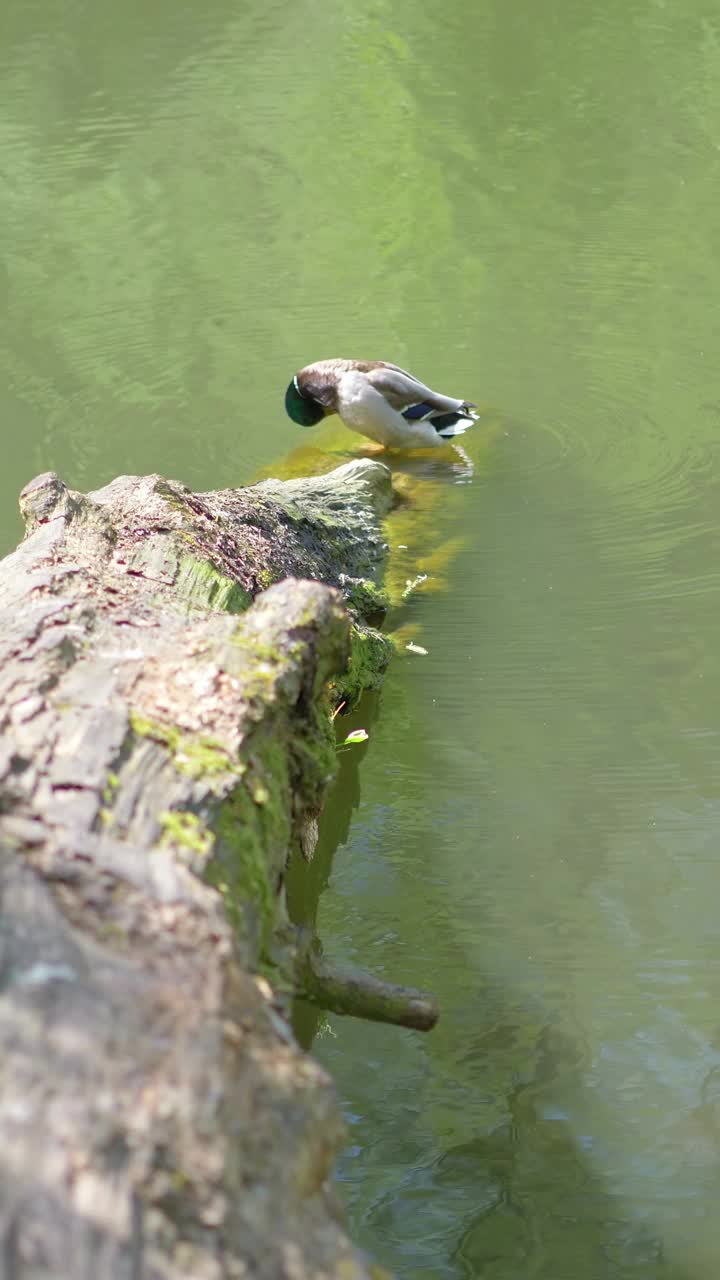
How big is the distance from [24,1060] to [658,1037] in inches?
59.4

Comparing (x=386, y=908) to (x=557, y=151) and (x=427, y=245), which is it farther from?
(x=557, y=151)

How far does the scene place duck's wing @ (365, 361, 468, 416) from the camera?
209 inches

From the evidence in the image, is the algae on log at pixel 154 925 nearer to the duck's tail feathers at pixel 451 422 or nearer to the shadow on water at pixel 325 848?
the shadow on water at pixel 325 848

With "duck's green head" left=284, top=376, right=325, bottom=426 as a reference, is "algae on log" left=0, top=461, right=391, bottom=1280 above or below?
above

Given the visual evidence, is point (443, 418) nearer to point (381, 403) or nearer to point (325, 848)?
point (381, 403)

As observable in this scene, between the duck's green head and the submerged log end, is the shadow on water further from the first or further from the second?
the duck's green head

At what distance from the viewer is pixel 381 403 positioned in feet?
17.4

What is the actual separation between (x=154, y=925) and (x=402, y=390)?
3.95 metres

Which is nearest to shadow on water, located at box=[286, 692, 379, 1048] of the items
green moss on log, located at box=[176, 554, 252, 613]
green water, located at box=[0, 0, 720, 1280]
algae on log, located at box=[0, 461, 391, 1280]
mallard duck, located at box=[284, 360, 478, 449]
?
green water, located at box=[0, 0, 720, 1280]

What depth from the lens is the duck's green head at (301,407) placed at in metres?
5.49

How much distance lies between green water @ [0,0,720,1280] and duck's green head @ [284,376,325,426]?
0.18m

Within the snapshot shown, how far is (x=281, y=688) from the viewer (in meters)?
2.21

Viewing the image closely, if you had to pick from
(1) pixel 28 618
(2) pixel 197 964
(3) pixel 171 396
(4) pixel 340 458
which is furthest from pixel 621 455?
(2) pixel 197 964

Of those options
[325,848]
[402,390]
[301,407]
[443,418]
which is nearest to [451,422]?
[443,418]
